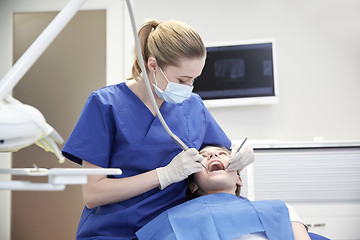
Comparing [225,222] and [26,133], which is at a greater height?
[26,133]

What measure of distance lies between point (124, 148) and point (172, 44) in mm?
404

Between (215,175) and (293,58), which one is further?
(293,58)

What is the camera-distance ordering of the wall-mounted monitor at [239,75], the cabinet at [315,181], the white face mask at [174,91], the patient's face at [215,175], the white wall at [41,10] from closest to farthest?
the white face mask at [174,91] → the patient's face at [215,175] → the cabinet at [315,181] → the wall-mounted monitor at [239,75] → the white wall at [41,10]

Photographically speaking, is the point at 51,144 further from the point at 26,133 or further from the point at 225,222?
the point at 225,222

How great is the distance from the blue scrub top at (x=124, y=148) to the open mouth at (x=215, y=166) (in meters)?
0.11

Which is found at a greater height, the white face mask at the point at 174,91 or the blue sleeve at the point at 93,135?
the white face mask at the point at 174,91

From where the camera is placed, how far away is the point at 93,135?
53.2 inches

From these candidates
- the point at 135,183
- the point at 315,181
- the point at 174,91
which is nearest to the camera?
the point at 135,183

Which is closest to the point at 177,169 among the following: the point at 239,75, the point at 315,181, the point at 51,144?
the point at 51,144

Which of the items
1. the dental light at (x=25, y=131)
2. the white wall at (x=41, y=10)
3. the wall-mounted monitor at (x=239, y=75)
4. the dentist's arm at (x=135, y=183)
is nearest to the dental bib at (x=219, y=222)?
the dentist's arm at (x=135, y=183)

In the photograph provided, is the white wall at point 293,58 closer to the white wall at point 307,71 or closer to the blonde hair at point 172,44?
the white wall at point 307,71

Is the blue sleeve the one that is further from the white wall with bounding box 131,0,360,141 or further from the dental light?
the white wall with bounding box 131,0,360,141

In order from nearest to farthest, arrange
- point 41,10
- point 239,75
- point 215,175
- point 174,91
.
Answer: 1. point 174,91
2. point 215,175
3. point 239,75
4. point 41,10

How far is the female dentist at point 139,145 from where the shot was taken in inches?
51.3
